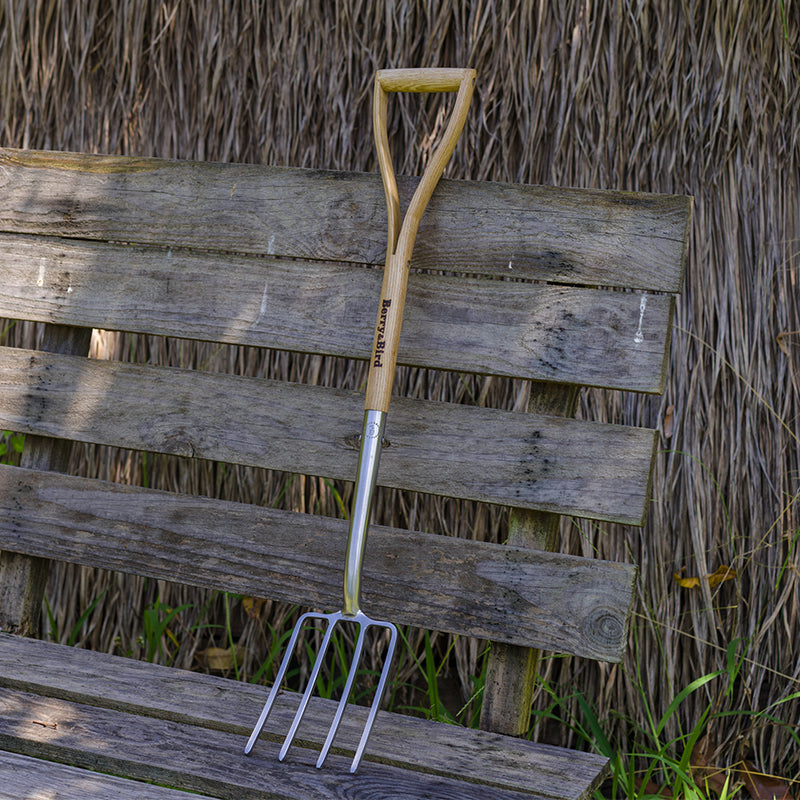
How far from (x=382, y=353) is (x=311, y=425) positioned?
10.1 inches

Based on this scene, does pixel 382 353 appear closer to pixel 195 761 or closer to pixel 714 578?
pixel 195 761

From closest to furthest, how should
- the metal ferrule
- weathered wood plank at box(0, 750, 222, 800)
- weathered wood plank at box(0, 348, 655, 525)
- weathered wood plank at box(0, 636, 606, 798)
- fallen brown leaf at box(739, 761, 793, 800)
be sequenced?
weathered wood plank at box(0, 750, 222, 800) < weathered wood plank at box(0, 636, 606, 798) < the metal ferrule < weathered wood plank at box(0, 348, 655, 525) < fallen brown leaf at box(739, 761, 793, 800)

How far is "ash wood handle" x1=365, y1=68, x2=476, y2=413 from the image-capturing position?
1239 millimetres

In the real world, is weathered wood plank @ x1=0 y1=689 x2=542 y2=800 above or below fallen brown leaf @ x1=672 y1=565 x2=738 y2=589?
below

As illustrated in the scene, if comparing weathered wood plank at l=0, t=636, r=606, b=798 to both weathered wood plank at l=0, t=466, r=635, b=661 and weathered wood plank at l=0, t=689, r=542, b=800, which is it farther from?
weathered wood plank at l=0, t=466, r=635, b=661

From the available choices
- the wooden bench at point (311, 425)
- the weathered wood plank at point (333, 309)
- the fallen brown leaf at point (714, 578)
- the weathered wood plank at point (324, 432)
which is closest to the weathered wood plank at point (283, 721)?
the wooden bench at point (311, 425)

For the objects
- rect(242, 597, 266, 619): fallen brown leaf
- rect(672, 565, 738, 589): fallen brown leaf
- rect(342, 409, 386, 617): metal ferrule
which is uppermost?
rect(342, 409, 386, 617): metal ferrule

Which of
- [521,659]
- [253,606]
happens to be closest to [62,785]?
[521,659]

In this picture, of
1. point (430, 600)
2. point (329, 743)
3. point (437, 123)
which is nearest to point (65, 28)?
point (437, 123)

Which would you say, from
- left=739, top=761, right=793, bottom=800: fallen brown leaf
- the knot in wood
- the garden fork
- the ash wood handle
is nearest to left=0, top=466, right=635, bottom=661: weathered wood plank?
the knot in wood

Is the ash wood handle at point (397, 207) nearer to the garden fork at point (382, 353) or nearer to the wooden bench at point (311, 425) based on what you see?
the garden fork at point (382, 353)

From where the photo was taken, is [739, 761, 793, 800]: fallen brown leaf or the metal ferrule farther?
[739, 761, 793, 800]: fallen brown leaf

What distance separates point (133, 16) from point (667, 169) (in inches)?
52.0

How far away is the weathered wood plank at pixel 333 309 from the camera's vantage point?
4.31 ft
